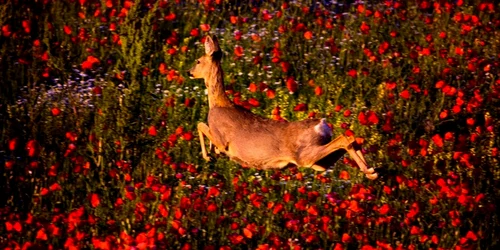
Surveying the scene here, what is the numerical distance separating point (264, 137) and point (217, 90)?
51 cm

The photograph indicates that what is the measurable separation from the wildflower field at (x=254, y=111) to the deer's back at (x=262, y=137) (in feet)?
2.36

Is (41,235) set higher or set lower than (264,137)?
lower

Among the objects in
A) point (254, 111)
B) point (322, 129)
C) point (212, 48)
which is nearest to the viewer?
point (322, 129)

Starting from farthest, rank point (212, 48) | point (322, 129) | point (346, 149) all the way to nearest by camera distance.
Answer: point (212, 48)
point (322, 129)
point (346, 149)

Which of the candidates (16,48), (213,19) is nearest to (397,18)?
(213,19)

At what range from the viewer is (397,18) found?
11.7m

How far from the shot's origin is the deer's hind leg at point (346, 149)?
5.89m

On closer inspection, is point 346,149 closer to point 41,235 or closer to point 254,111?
point 41,235

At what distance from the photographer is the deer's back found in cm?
608

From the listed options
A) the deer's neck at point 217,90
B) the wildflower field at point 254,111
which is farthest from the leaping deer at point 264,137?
the wildflower field at point 254,111

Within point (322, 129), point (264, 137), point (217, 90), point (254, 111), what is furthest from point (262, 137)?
point (254, 111)

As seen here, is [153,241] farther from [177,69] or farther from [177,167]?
[177,69]

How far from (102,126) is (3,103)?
6.20ft

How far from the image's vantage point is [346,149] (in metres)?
5.90
